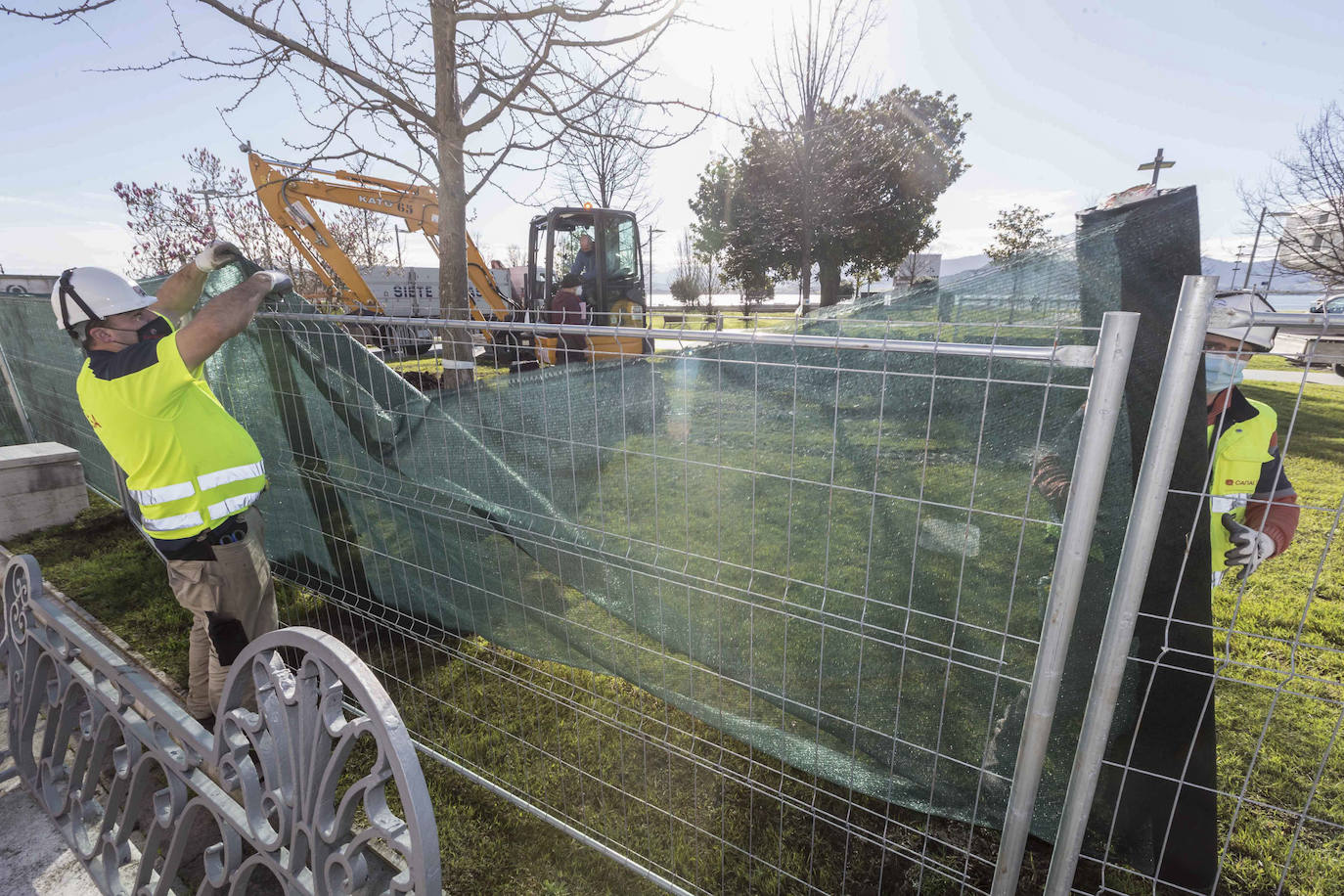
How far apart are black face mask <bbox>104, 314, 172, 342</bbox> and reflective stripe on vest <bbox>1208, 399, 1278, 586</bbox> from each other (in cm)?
399

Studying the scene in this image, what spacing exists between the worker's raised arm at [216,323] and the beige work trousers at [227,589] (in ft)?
2.57

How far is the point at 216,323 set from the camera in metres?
2.34

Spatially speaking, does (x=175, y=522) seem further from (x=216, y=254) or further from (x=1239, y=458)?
(x=1239, y=458)

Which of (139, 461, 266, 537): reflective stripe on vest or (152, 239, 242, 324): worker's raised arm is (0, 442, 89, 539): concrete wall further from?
(139, 461, 266, 537): reflective stripe on vest

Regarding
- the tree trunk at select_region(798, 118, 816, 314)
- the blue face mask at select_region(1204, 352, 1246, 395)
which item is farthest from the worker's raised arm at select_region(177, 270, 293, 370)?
the tree trunk at select_region(798, 118, 816, 314)

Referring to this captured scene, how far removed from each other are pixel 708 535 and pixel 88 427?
618 centimetres

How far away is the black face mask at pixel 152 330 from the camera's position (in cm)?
248

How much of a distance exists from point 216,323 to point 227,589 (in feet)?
3.83

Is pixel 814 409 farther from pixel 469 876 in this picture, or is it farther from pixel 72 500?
pixel 72 500

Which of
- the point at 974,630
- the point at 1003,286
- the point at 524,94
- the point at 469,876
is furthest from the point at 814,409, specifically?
the point at 524,94

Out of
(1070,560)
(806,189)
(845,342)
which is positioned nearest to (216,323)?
(845,342)

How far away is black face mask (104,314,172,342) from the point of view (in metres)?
2.48

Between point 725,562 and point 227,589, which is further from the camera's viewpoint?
point 227,589

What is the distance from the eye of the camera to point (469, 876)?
2.40 m
